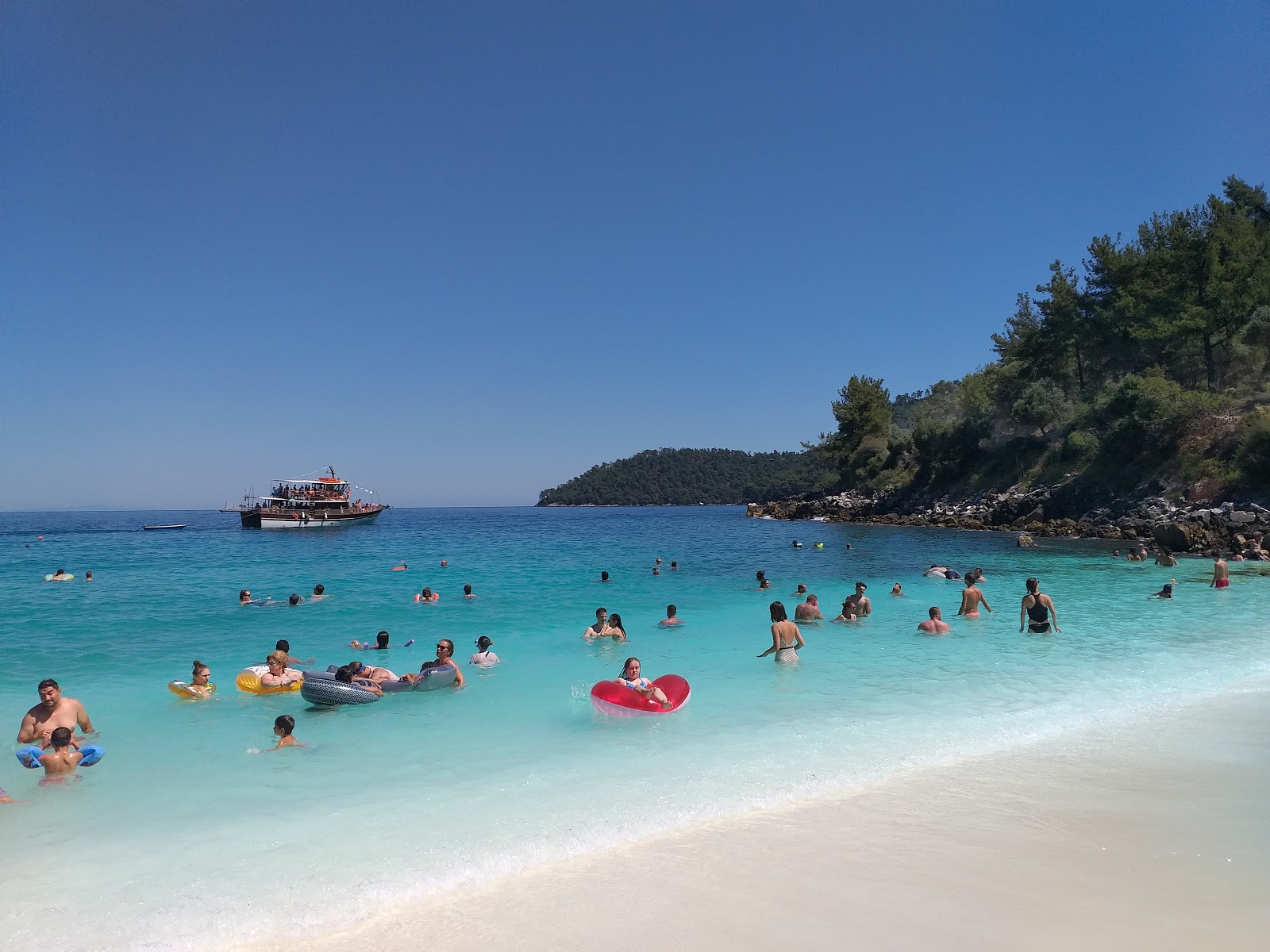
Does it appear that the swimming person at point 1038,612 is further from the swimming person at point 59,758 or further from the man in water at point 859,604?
the swimming person at point 59,758

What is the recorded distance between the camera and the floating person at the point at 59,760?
287 inches

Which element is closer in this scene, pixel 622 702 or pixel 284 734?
pixel 284 734

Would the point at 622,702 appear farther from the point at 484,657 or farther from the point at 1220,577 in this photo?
the point at 1220,577

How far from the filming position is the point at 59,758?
7.38 m

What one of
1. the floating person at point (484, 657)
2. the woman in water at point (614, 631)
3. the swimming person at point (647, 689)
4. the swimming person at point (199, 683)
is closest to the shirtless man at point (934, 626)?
the woman in water at point (614, 631)

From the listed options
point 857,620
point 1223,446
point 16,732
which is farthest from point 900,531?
point 16,732

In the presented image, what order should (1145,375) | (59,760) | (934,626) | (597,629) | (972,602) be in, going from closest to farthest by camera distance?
(59,760)
(934,626)
(597,629)
(972,602)
(1145,375)

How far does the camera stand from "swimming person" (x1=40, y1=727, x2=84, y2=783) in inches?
287

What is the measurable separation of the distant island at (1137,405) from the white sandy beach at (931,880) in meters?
26.2

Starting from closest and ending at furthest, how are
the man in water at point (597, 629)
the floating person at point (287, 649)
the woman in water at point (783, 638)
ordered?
the floating person at point (287, 649)
the woman in water at point (783, 638)
the man in water at point (597, 629)

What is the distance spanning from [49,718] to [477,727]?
482 centimetres

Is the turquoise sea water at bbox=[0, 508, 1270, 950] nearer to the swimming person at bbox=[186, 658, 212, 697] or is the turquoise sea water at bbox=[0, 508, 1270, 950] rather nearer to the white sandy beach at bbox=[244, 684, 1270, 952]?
the swimming person at bbox=[186, 658, 212, 697]

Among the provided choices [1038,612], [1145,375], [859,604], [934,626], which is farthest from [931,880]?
[1145,375]

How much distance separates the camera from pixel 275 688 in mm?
10617
